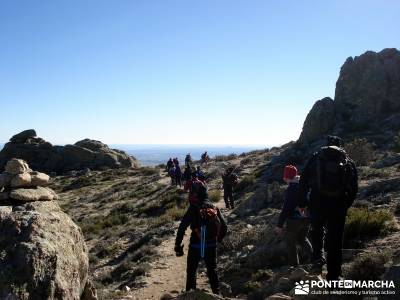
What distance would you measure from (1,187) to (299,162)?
25926 mm

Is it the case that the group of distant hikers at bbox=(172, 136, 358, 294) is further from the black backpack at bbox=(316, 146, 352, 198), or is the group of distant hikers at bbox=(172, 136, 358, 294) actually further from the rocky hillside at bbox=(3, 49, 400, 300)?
the rocky hillside at bbox=(3, 49, 400, 300)

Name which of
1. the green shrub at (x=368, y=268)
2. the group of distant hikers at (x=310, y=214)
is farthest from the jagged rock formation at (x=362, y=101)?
the green shrub at (x=368, y=268)

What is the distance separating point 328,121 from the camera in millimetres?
41031

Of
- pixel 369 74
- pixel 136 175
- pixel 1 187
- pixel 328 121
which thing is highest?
pixel 369 74

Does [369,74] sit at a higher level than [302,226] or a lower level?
higher

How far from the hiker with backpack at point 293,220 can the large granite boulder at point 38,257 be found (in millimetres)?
4054

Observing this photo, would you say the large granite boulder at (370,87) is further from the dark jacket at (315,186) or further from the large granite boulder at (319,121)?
the dark jacket at (315,186)

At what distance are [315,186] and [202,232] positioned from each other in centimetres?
222

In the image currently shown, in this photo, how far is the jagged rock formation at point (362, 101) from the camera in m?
40.4

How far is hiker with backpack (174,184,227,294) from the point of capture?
8.12 meters

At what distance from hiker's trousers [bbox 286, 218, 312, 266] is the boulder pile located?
555cm

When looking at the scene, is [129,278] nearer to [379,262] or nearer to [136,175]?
[379,262]

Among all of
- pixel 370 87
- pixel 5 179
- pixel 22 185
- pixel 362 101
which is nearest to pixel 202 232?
pixel 22 185

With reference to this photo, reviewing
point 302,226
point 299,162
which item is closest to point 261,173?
point 299,162
